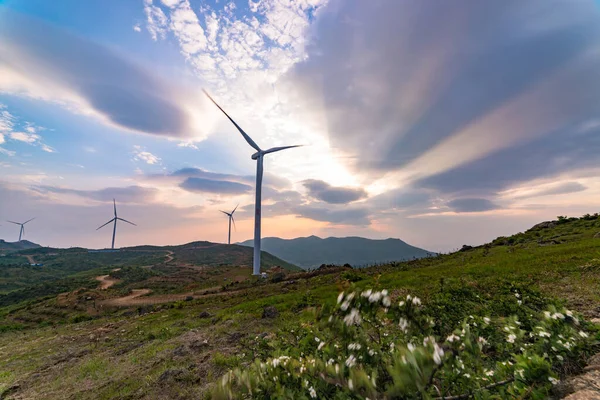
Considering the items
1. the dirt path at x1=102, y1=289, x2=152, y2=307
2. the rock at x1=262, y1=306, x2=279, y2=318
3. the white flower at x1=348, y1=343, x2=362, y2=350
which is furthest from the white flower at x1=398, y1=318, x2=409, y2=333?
the dirt path at x1=102, y1=289, x2=152, y2=307

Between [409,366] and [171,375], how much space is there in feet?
33.6

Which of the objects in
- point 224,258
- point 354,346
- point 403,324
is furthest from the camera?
point 224,258

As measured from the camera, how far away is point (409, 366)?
269cm

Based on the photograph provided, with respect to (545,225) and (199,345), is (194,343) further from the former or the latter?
(545,225)

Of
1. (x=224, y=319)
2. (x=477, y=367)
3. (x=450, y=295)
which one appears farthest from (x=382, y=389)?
(x=224, y=319)

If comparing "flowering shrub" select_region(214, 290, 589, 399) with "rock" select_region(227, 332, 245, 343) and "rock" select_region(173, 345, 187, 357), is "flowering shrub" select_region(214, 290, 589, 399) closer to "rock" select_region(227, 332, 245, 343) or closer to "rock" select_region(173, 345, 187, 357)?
"rock" select_region(227, 332, 245, 343)

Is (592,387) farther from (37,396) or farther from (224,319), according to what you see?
(224,319)

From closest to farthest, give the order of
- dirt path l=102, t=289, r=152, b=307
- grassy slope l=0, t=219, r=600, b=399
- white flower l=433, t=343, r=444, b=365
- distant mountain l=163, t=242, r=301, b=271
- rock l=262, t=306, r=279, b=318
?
1. white flower l=433, t=343, r=444, b=365
2. grassy slope l=0, t=219, r=600, b=399
3. rock l=262, t=306, r=279, b=318
4. dirt path l=102, t=289, r=152, b=307
5. distant mountain l=163, t=242, r=301, b=271

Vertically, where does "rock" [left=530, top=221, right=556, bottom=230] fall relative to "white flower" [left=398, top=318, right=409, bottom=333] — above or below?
above

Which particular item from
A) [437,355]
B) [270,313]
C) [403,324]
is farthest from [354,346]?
[270,313]

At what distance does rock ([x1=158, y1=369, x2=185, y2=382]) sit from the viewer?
9.64m

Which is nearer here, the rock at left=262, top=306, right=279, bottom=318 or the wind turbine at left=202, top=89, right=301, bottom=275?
the rock at left=262, top=306, right=279, bottom=318

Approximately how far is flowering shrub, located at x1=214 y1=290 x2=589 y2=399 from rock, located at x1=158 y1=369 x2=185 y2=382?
307 inches

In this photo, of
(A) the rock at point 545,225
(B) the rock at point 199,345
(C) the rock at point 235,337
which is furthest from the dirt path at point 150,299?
(A) the rock at point 545,225
